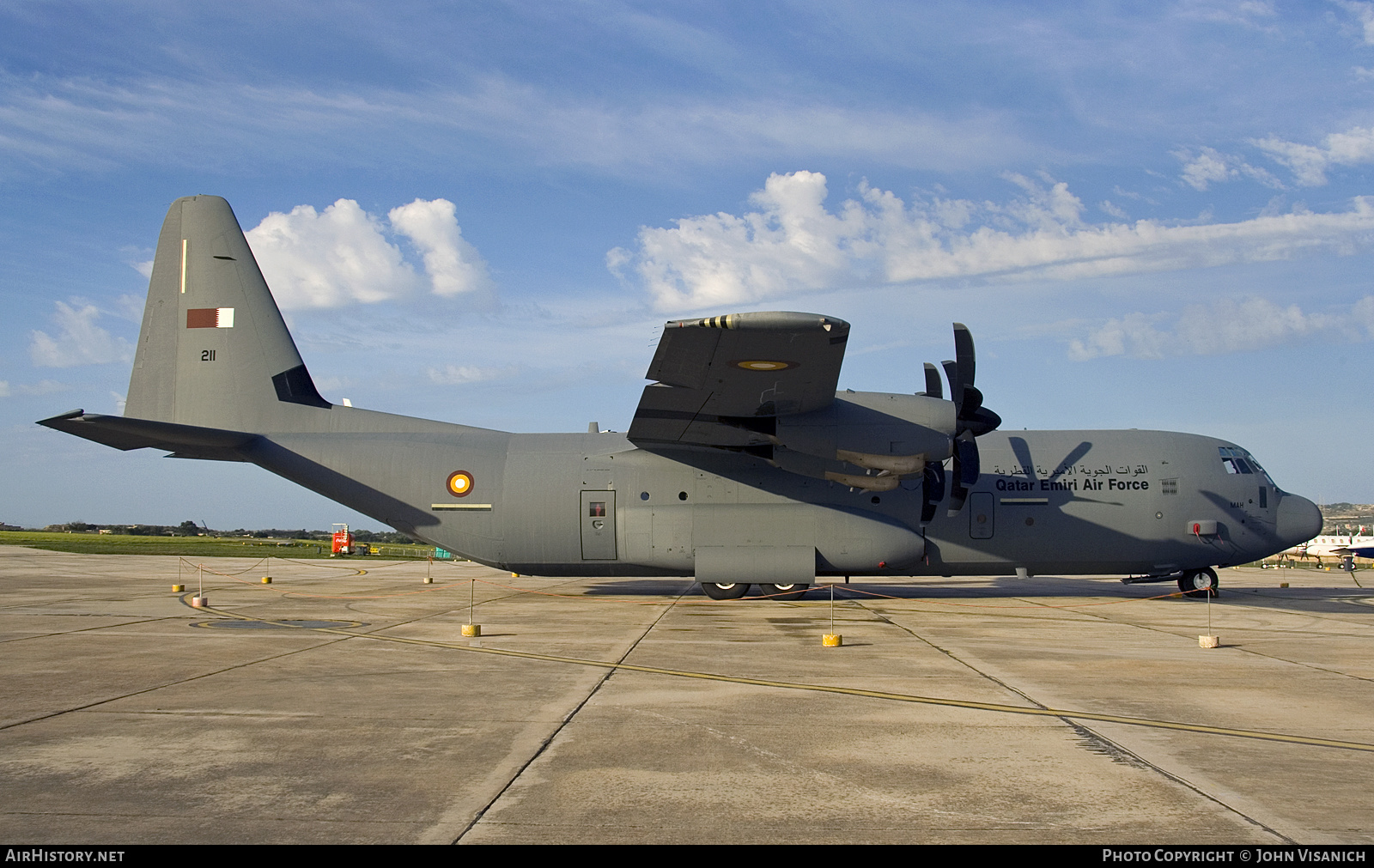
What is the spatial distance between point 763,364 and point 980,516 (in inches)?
300

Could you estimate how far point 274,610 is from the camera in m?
16.6

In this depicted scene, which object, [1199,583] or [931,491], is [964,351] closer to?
[931,491]

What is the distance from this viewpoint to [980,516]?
1869cm

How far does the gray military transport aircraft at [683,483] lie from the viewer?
17688 mm

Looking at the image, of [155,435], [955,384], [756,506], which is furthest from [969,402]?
[155,435]

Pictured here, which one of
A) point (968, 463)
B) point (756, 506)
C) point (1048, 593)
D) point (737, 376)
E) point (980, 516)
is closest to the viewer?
point (737, 376)

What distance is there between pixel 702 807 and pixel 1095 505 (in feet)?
53.5

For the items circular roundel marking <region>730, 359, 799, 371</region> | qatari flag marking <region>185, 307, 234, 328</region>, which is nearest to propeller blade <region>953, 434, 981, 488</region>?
circular roundel marking <region>730, 359, 799, 371</region>

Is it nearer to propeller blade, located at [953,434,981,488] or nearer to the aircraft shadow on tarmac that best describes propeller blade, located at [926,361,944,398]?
propeller blade, located at [953,434,981,488]

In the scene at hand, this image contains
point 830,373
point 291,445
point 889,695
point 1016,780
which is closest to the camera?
point 1016,780

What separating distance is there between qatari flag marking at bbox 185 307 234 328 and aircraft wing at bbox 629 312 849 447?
30.0 feet

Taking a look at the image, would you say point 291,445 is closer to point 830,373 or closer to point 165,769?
point 830,373

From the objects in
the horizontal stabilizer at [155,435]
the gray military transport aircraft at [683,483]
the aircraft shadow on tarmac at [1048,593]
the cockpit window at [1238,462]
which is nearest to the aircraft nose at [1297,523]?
the gray military transport aircraft at [683,483]
